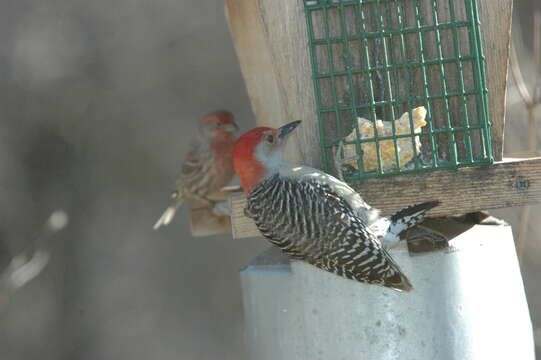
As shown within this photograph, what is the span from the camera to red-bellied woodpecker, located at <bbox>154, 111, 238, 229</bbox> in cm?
668

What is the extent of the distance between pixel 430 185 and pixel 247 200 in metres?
0.90

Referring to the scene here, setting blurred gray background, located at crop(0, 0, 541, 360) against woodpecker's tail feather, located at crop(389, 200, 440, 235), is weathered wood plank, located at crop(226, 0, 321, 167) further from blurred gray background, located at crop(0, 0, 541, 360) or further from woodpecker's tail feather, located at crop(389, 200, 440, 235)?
Result: blurred gray background, located at crop(0, 0, 541, 360)

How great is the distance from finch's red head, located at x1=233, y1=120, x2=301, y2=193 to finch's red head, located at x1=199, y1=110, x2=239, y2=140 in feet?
7.28

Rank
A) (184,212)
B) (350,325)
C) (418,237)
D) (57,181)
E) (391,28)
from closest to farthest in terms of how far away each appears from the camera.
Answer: (350,325)
(418,237)
(391,28)
(57,181)
(184,212)

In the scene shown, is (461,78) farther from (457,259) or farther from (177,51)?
(177,51)

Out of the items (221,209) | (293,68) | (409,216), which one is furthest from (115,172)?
(409,216)

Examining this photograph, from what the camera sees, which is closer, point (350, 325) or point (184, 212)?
point (350, 325)

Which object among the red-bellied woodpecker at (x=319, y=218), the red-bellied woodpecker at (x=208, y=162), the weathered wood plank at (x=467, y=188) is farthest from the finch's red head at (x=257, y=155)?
the red-bellied woodpecker at (x=208, y=162)

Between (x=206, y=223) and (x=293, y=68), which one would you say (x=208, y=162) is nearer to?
(x=206, y=223)

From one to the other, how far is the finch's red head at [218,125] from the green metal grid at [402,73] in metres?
2.56

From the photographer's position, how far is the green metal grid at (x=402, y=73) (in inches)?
164

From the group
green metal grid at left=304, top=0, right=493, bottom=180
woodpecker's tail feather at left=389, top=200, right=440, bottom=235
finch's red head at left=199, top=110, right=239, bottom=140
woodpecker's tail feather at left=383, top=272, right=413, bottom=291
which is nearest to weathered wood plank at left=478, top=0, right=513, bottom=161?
green metal grid at left=304, top=0, right=493, bottom=180

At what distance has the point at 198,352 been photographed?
7023mm

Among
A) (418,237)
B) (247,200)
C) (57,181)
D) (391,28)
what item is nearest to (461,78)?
(391,28)
